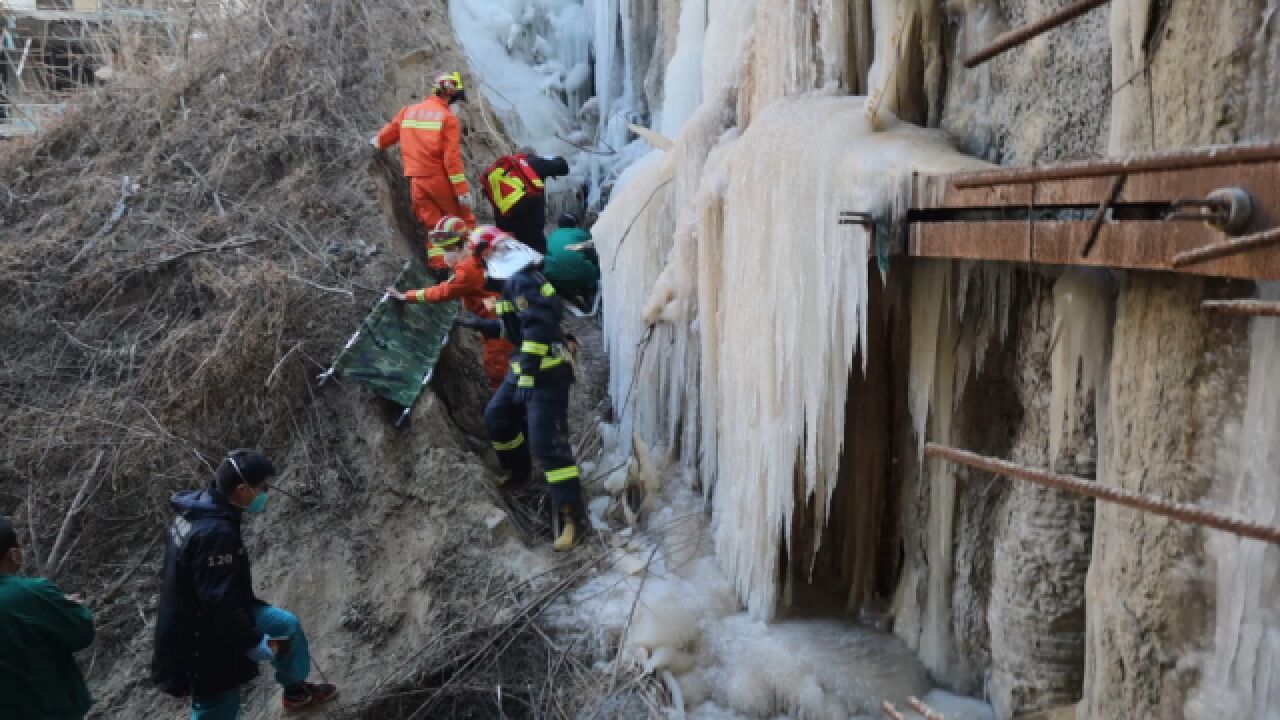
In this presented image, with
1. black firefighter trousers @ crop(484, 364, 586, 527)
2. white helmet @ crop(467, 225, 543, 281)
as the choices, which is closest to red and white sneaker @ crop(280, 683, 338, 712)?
black firefighter trousers @ crop(484, 364, 586, 527)

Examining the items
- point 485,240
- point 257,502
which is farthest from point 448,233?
point 257,502

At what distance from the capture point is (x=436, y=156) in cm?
650

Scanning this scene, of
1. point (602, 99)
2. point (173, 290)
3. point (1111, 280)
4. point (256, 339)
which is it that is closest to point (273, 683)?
point (256, 339)

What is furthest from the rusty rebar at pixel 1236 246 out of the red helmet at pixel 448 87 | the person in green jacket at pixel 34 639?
→ the red helmet at pixel 448 87

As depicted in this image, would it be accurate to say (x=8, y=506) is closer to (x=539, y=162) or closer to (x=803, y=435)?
(x=539, y=162)

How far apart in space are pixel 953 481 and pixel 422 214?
4.17 metres

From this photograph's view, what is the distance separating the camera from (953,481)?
3.79m

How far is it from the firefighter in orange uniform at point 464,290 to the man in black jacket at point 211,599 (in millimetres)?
1898

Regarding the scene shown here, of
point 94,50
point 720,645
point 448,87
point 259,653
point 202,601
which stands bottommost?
point 720,645

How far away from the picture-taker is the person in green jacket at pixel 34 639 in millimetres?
3381

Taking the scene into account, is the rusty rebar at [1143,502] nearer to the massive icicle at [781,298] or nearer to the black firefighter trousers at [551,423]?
the massive icicle at [781,298]

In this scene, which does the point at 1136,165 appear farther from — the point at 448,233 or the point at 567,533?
the point at 448,233

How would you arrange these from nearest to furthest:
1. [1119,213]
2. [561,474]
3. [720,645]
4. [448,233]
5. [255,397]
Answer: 1. [1119,213]
2. [720,645]
3. [561,474]
4. [448,233]
5. [255,397]

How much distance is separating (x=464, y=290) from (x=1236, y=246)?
441 centimetres
